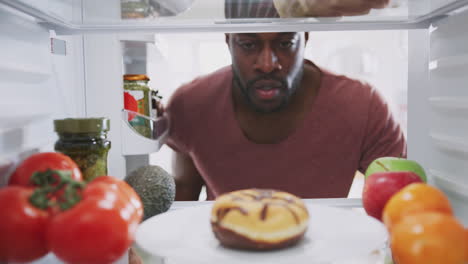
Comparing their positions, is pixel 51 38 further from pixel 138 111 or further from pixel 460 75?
pixel 460 75

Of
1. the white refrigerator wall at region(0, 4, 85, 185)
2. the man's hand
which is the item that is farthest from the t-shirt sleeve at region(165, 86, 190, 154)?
the man's hand

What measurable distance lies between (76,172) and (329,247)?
0.45 meters

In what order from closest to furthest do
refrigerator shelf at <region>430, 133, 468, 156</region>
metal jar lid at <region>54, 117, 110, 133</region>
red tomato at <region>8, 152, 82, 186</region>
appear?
red tomato at <region>8, 152, 82, 186</region>
metal jar lid at <region>54, 117, 110, 133</region>
refrigerator shelf at <region>430, 133, 468, 156</region>

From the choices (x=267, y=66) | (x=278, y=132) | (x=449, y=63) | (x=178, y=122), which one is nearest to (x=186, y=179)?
(x=178, y=122)

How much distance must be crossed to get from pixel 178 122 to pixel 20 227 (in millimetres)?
906

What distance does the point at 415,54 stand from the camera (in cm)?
134

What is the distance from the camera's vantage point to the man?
5.07 feet

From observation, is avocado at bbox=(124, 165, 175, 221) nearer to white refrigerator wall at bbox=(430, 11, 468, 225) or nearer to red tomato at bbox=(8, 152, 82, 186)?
red tomato at bbox=(8, 152, 82, 186)

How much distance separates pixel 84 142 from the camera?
38.1 inches

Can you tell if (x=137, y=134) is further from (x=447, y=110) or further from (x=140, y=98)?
(x=447, y=110)

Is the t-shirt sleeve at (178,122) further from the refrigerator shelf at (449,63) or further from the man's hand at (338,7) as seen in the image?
the refrigerator shelf at (449,63)

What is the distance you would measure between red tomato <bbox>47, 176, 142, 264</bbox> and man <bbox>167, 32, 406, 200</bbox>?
0.84 m

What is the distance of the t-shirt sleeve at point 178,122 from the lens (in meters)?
1.53

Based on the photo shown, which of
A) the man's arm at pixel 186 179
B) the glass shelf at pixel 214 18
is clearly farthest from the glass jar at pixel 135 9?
the man's arm at pixel 186 179
